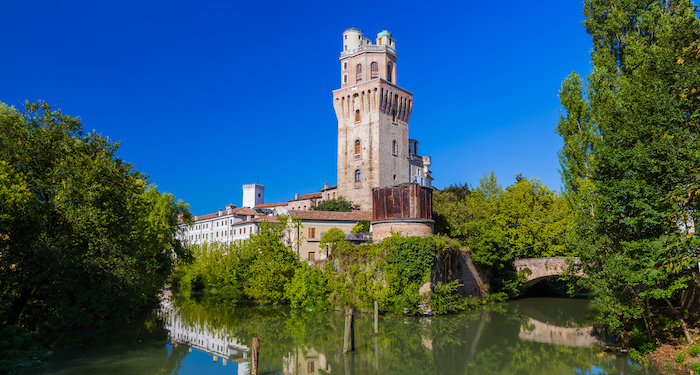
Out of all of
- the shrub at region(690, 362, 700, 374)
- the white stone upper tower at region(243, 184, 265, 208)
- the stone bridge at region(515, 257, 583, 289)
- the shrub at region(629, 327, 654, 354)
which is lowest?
the shrub at region(690, 362, 700, 374)

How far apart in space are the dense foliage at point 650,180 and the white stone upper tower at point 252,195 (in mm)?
77314

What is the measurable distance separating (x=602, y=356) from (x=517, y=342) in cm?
405

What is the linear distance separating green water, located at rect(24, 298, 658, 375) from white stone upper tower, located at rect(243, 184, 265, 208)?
61701mm

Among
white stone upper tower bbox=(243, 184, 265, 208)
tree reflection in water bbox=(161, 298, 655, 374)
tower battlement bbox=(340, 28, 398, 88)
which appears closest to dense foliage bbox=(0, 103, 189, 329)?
tree reflection in water bbox=(161, 298, 655, 374)

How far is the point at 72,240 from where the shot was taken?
17016 mm

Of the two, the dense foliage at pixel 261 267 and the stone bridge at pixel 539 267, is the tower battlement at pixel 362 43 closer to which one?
the dense foliage at pixel 261 267

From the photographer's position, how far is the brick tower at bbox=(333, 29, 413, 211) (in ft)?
170

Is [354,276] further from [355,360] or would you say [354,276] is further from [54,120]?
[54,120]

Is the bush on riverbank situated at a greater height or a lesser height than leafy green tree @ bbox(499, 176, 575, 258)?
lesser

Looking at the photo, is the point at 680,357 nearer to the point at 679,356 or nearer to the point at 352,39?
the point at 679,356

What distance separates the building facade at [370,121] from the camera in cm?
5172

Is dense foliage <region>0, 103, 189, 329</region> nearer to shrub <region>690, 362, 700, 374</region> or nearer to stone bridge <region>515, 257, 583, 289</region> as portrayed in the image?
shrub <region>690, 362, 700, 374</region>

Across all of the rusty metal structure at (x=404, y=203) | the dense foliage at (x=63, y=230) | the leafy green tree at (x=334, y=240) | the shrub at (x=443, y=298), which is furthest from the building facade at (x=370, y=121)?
the dense foliage at (x=63, y=230)

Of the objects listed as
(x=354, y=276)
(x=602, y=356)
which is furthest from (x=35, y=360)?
(x=602, y=356)
